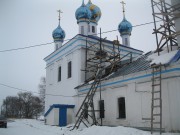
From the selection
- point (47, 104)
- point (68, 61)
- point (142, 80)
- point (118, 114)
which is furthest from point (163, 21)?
point (47, 104)

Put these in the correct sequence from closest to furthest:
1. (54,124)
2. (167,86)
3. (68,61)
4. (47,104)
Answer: (167,86)
(54,124)
(68,61)
(47,104)

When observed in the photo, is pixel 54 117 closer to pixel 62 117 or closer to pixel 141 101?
pixel 62 117

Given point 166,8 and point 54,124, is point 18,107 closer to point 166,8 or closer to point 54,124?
point 54,124

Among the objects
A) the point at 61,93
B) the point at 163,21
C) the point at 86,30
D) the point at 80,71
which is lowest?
the point at 61,93

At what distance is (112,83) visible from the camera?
15211 mm

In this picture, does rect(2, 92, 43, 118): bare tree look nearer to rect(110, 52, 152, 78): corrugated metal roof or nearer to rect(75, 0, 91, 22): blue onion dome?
rect(75, 0, 91, 22): blue onion dome

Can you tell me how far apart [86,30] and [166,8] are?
11.1 metres

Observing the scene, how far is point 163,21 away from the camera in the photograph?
13.3m

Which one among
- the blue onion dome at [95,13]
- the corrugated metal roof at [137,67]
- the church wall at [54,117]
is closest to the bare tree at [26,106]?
the blue onion dome at [95,13]

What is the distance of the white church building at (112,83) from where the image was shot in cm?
1148

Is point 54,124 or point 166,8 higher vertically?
point 166,8

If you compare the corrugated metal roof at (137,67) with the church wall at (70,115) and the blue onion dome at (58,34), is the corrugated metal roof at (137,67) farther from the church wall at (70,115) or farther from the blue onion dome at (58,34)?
the blue onion dome at (58,34)

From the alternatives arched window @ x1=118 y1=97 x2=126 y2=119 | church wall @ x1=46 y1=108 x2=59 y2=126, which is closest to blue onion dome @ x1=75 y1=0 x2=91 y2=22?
church wall @ x1=46 y1=108 x2=59 y2=126

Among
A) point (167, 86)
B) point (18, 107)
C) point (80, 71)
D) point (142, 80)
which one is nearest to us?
point (167, 86)
